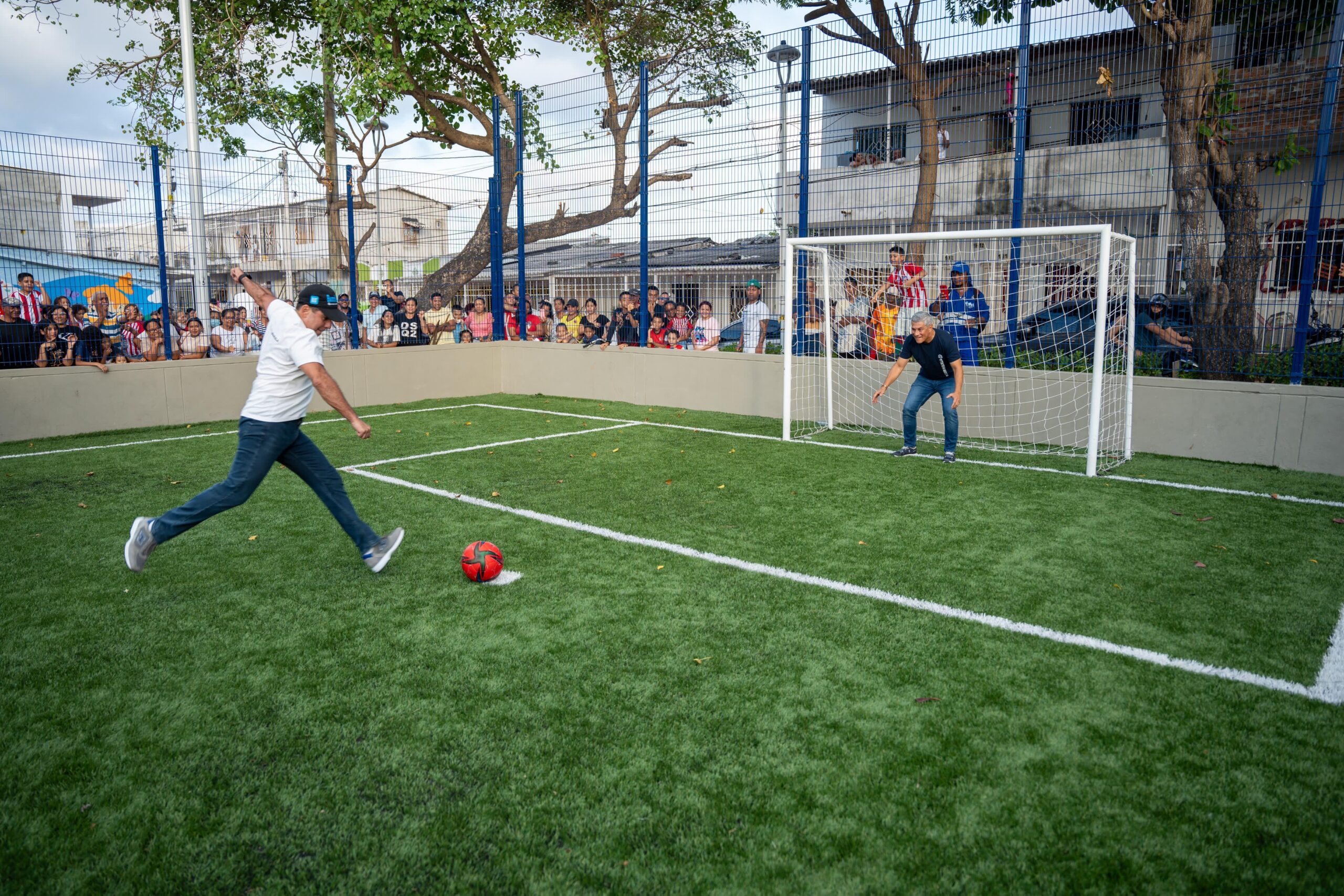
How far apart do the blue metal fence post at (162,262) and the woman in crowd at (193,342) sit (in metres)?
0.19

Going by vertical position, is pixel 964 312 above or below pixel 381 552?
above

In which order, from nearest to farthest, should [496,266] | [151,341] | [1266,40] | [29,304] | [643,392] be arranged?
[1266,40] < [29,304] < [151,341] < [643,392] < [496,266]

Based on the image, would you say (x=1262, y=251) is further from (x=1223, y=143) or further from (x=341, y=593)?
(x=341, y=593)

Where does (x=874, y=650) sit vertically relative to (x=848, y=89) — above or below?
below

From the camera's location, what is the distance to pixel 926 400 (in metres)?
9.50

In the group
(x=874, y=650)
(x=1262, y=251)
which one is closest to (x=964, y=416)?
(x=1262, y=251)

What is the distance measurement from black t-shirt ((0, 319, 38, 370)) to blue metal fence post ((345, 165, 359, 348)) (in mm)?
4153

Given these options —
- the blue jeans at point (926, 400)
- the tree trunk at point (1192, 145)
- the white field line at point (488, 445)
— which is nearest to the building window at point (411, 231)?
the white field line at point (488, 445)

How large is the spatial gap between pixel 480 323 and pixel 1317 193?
12022 mm

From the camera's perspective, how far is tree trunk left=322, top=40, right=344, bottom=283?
42.5 feet

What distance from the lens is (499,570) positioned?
5.32 meters

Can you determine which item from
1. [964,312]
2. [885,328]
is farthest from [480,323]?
[964,312]

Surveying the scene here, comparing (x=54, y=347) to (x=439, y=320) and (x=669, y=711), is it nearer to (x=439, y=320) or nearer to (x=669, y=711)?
(x=439, y=320)

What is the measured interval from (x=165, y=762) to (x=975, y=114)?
1000 centimetres
